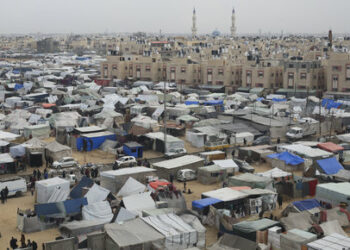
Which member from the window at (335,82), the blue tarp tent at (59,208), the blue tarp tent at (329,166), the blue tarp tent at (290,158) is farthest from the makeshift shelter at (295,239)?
the window at (335,82)

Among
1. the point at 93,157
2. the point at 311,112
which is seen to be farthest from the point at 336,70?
the point at 93,157

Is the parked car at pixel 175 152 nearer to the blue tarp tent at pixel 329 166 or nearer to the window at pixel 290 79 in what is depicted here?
the blue tarp tent at pixel 329 166

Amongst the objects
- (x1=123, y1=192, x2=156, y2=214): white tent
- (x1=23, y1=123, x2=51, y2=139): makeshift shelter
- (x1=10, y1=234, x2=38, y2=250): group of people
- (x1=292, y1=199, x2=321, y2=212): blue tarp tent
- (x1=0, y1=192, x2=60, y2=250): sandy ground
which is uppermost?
(x1=23, y1=123, x2=51, y2=139): makeshift shelter

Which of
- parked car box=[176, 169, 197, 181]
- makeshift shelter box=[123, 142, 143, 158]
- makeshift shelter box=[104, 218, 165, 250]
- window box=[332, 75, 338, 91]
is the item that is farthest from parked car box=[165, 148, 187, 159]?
window box=[332, 75, 338, 91]

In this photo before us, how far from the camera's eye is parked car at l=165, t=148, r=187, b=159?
16828mm

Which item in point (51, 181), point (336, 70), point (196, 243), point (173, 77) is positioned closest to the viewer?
point (196, 243)

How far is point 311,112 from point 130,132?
1121 cm

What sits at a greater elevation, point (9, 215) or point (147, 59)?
point (147, 59)

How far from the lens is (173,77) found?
40375 millimetres

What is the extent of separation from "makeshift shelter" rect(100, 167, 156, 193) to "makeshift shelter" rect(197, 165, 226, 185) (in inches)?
63.0

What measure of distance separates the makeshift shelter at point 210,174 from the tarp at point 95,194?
3517mm

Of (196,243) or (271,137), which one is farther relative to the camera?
(271,137)

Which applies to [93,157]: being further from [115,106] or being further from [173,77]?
[173,77]

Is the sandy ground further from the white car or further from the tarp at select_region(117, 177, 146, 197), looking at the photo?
the white car
